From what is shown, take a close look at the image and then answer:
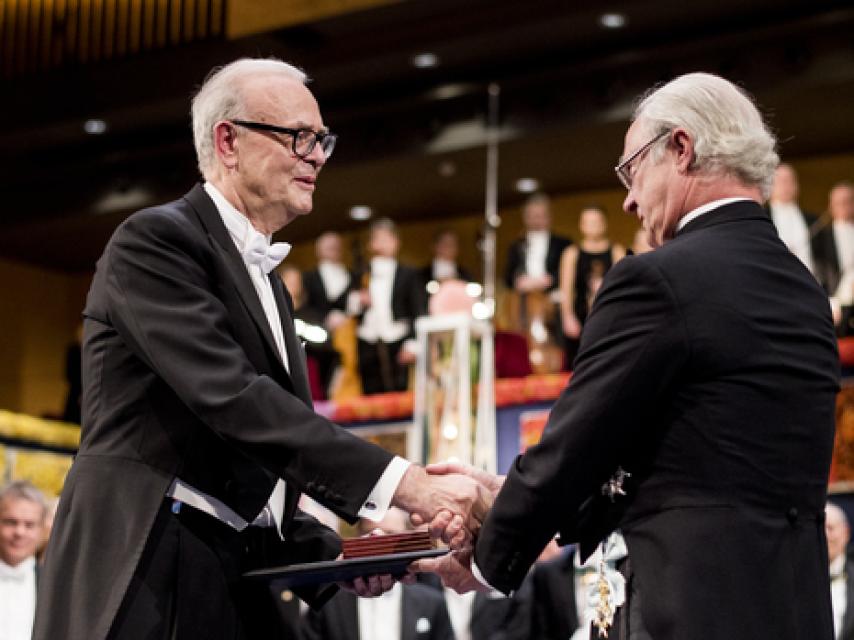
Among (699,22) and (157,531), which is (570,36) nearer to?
(699,22)

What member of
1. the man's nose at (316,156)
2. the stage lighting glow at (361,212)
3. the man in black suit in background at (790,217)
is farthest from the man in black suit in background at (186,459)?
the stage lighting glow at (361,212)

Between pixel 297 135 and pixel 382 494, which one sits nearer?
pixel 382 494

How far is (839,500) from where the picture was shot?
7.47 meters

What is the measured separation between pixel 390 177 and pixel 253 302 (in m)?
10.6

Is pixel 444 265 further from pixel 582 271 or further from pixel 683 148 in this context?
pixel 683 148

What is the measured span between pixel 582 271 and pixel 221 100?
700cm

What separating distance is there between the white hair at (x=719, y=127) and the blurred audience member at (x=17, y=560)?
496 cm

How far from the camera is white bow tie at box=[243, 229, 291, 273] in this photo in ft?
8.69

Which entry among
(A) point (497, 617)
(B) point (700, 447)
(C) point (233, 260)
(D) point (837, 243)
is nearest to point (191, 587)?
(C) point (233, 260)

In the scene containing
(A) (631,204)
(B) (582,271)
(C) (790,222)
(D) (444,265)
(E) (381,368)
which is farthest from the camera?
(D) (444,265)

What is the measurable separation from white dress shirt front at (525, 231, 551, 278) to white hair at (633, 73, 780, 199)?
7517mm

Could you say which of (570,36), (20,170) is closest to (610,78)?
(570,36)

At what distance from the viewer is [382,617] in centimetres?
693

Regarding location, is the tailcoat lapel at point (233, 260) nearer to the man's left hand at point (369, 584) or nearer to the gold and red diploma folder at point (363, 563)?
the gold and red diploma folder at point (363, 563)
